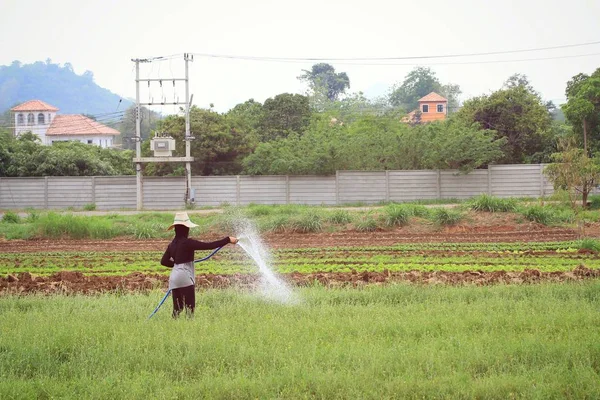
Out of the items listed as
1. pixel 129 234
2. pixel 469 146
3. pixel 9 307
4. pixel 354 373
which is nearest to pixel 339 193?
pixel 469 146

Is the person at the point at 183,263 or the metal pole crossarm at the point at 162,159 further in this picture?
the metal pole crossarm at the point at 162,159

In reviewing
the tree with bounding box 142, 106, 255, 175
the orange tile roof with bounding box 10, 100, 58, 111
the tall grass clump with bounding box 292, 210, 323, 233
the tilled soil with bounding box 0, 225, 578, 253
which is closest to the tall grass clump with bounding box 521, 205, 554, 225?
the tilled soil with bounding box 0, 225, 578, 253

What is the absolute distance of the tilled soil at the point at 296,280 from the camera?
1585cm

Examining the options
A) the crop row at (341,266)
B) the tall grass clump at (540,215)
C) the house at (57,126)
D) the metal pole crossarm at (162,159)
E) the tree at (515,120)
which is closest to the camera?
the crop row at (341,266)

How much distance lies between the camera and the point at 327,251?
80.2ft

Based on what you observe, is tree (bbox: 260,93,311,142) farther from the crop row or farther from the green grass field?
the green grass field

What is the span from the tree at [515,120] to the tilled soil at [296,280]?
1454 inches

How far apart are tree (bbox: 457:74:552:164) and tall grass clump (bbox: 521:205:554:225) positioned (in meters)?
21.6

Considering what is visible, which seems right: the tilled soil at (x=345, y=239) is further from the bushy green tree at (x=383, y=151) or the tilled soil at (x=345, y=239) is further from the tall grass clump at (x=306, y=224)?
the bushy green tree at (x=383, y=151)

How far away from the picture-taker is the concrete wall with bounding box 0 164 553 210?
44156 mm

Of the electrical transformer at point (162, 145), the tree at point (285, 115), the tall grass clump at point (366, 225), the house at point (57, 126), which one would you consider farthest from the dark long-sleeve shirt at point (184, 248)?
the house at point (57, 126)

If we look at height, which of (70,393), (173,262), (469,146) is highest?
(469,146)

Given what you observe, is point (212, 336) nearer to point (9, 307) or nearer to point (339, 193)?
point (9, 307)

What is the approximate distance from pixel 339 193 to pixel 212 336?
34456mm
